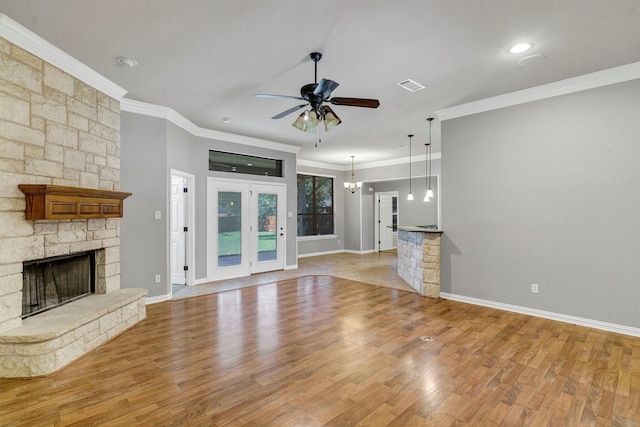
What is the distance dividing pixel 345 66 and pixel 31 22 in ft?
9.33

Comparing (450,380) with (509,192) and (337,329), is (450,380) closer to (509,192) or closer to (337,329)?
(337,329)

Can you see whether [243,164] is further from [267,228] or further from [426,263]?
[426,263]

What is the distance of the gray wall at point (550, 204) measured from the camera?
361cm

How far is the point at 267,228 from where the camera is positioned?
727 centimetres

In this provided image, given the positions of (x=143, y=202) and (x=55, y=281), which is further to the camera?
(x=143, y=202)

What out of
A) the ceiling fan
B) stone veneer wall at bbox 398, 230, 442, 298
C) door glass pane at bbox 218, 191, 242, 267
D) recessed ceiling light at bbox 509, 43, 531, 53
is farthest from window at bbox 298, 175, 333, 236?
recessed ceiling light at bbox 509, 43, 531, 53

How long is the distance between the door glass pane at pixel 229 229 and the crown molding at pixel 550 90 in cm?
425

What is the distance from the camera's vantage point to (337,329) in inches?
148

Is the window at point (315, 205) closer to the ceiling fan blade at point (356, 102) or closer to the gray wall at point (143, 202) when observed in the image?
the gray wall at point (143, 202)

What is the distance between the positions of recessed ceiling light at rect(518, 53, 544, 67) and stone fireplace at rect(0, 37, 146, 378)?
191 inches

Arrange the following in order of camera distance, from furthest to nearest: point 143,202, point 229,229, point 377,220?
point 377,220
point 229,229
point 143,202

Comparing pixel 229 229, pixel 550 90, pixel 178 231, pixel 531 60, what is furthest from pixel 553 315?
pixel 178 231

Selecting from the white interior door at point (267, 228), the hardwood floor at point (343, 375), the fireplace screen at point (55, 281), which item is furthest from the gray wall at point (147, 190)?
the white interior door at point (267, 228)

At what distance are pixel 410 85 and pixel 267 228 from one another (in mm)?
4467
